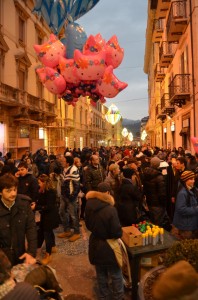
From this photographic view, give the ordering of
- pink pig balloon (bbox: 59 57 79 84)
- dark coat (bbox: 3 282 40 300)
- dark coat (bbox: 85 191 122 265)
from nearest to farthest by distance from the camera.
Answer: dark coat (bbox: 3 282 40 300) → dark coat (bbox: 85 191 122 265) → pink pig balloon (bbox: 59 57 79 84)

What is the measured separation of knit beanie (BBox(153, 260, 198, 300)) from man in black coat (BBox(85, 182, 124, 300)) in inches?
69.6

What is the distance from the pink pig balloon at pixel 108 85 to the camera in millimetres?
8180

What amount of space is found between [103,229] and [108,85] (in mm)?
5617

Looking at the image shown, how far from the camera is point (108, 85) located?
27.2 feet

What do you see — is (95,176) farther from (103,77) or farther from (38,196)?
(103,77)

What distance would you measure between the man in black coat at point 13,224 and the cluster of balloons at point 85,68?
200 inches

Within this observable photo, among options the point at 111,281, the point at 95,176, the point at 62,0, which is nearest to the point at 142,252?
the point at 111,281

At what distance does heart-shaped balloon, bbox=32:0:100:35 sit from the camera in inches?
340

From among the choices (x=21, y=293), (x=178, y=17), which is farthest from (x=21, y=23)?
(x=21, y=293)

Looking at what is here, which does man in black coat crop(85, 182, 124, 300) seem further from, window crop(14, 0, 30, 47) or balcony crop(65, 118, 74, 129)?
balcony crop(65, 118, 74, 129)

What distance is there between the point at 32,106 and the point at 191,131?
1102cm

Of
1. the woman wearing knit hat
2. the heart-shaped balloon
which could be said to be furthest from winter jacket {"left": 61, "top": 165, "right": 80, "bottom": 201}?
the heart-shaped balloon

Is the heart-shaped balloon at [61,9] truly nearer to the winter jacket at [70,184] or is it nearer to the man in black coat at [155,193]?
the winter jacket at [70,184]

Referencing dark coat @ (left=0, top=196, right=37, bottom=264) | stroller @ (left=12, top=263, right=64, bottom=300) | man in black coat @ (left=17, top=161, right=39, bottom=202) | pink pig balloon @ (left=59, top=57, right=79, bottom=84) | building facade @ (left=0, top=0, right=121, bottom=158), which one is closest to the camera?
stroller @ (left=12, top=263, right=64, bottom=300)
